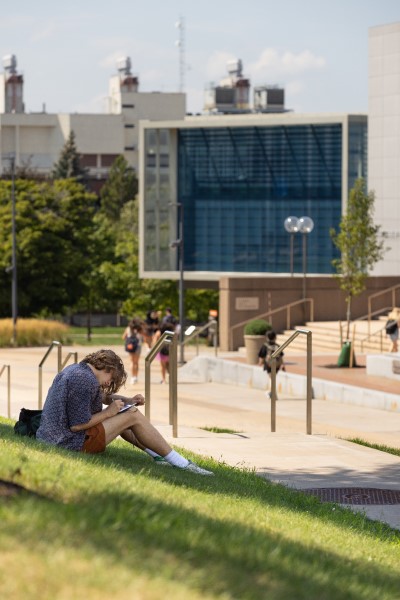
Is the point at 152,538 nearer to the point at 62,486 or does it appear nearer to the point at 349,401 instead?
the point at 62,486

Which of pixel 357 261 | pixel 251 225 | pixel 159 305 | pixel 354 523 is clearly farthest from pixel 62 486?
pixel 159 305

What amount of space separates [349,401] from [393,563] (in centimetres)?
1710

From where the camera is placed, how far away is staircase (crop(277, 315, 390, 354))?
3796 centimetres

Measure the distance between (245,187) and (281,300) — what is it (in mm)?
18321

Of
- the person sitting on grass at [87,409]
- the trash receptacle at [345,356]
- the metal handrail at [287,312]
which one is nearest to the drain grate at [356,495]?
the person sitting on grass at [87,409]

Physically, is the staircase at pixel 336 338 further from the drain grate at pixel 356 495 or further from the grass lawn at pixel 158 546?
the grass lawn at pixel 158 546

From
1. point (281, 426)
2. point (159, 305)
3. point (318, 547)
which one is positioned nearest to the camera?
point (318, 547)

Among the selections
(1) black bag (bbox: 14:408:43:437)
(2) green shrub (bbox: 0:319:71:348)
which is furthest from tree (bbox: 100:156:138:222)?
(1) black bag (bbox: 14:408:43:437)

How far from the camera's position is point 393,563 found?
7695 mm

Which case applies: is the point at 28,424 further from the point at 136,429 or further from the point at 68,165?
the point at 68,165

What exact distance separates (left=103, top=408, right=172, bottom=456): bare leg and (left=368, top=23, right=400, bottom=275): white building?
45601 millimetres

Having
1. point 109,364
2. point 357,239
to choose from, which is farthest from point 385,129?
point 109,364

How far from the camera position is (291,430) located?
61.8ft

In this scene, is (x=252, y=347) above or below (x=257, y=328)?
below
